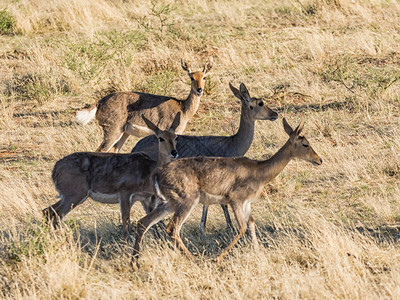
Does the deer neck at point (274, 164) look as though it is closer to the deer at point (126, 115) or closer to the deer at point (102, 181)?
the deer at point (102, 181)

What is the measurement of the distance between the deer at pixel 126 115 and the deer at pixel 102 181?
2263 millimetres

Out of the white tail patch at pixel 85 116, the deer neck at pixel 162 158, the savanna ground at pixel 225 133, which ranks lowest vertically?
the savanna ground at pixel 225 133

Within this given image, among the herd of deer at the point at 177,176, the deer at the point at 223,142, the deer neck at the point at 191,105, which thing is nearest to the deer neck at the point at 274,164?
the herd of deer at the point at 177,176

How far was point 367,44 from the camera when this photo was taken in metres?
15.3

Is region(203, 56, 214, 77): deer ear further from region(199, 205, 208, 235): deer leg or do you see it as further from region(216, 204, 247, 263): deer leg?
region(216, 204, 247, 263): deer leg

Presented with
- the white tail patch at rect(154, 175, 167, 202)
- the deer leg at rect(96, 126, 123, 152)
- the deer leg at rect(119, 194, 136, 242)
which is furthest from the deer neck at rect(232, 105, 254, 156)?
the white tail patch at rect(154, 175, 167, 202)

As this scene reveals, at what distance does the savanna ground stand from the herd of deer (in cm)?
32

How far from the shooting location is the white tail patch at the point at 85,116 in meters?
10.3

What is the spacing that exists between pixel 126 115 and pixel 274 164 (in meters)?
3.28

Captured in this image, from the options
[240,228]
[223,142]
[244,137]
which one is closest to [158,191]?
[240,228]

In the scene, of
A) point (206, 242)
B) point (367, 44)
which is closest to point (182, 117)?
point (206, 242)

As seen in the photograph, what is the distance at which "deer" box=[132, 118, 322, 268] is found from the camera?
23.7ft

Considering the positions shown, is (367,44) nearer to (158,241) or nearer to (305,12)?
(305,12)

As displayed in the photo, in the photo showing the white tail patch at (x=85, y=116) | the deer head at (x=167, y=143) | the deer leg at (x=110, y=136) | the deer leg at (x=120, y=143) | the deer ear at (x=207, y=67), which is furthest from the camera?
the deer ear at (x=207, y=67)
